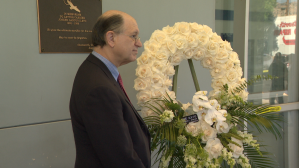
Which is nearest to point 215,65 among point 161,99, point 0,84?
point 161,99

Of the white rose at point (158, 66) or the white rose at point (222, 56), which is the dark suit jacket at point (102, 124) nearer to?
the white rose at point (158, 66)

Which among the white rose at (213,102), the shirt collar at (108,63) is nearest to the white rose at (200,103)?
the white rose at (213,102)

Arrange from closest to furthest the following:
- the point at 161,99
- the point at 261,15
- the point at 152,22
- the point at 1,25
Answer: the point at 161,99, the point at 1,25, the point at 152,22, the point at 261,15

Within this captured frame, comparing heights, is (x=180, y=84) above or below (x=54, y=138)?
above

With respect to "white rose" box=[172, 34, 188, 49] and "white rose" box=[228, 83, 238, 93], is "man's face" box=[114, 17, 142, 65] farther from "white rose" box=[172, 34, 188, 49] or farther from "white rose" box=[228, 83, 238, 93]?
"white rose" box=[228, 83, 238, 93]

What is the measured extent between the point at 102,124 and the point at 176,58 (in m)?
0.82

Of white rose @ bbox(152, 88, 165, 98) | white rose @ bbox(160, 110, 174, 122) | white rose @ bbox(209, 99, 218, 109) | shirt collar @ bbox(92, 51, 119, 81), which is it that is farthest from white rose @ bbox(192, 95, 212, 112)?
shirt collar @ bbox(92, 51, 119, 81)

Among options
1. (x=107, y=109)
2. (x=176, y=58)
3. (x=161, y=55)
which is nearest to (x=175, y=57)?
(x=176, y=58)

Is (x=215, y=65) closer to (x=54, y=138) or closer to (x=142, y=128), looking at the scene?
(x=142, y=128)

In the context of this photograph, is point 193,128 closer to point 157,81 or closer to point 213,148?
point 213,148

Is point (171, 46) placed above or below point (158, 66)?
above

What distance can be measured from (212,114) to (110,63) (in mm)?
631

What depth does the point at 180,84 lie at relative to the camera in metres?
2.55

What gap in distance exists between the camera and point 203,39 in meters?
1.78
